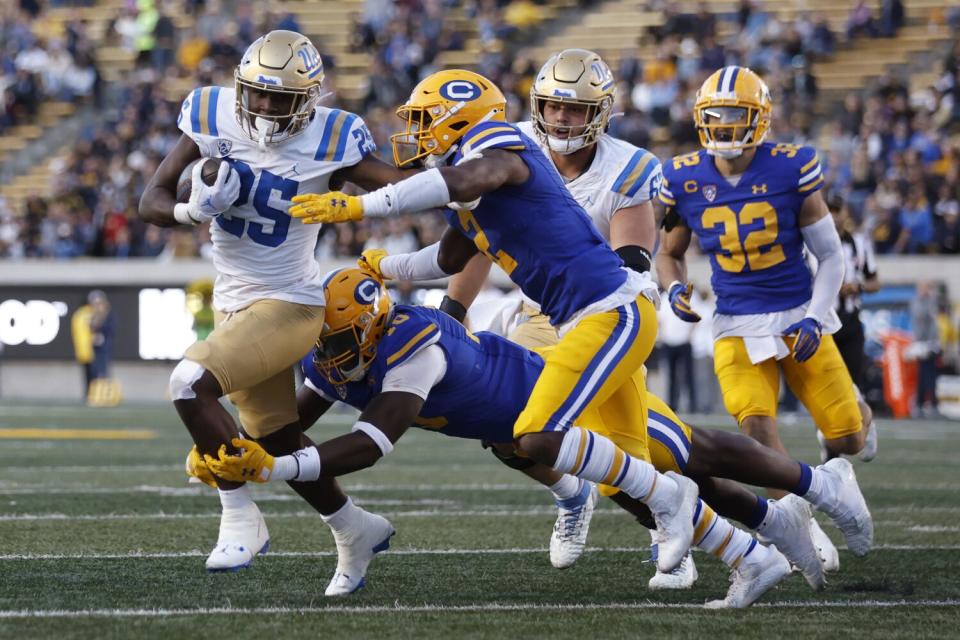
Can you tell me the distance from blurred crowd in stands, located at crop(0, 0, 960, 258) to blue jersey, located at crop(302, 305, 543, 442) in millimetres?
10605

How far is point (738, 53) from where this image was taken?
17047 millimetres

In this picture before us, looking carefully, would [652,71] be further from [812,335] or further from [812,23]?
[812,335]

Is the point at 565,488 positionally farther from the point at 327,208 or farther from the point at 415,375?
the point at 327,208

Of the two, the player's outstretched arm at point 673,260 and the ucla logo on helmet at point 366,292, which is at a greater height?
the ucla logo on helmet at point 366,292

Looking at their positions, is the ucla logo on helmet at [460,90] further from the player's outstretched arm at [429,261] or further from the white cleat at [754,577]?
the white cleat at [754,577]

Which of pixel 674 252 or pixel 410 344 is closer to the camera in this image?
pixel 410 344

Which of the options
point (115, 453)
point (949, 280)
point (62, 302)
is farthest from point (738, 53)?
point (115, 453)

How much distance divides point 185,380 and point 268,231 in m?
0.57

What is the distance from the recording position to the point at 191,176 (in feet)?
14.4

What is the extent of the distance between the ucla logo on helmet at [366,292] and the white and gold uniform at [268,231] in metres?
0.13

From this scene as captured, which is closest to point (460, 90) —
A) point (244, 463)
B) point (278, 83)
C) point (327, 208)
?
point (278, 83)

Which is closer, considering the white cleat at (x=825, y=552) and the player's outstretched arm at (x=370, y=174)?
the player's outstretched arm at (x=370, y=174)

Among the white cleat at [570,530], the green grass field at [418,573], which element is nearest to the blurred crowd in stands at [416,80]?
the green grass field at [418,573]

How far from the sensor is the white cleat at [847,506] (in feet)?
15.2
